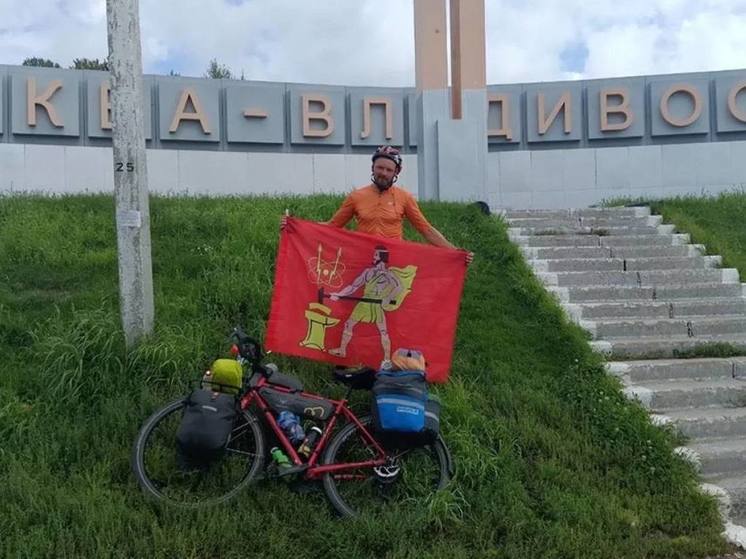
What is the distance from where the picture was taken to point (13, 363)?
527 centimetres

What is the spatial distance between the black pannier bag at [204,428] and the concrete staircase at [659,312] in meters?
3.04

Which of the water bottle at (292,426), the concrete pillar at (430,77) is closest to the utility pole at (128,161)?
the water bottle at (292,426)

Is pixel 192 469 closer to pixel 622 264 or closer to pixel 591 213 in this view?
pixel 622 264

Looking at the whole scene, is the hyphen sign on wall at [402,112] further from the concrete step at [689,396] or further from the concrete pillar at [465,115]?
the concrete step at [689,396]

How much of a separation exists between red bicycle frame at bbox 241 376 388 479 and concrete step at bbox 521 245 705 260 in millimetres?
4318

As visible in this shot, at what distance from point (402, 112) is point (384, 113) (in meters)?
0.35

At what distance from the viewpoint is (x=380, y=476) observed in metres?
4.29

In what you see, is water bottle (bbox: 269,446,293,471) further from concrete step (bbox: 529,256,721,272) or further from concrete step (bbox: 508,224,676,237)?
concrete step (bbox: 508,224,676,237)

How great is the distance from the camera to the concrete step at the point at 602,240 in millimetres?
8484

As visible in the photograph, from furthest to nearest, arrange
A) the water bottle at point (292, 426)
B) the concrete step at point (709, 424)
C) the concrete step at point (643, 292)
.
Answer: the concrete step at point (643, 292)
the concrete step at point (709, 424)
the water bottle at point (292, 426)

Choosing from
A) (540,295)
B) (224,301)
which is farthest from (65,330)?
(540,295)

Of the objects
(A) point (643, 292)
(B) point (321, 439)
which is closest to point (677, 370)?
(A) point (643, 292)

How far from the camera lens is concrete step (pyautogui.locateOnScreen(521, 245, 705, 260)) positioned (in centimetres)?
816

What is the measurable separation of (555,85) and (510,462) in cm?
1088
